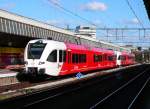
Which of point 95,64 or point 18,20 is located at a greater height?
point 18,20

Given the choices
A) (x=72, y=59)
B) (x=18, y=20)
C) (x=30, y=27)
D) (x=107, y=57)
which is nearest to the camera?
(x=72, y=59)

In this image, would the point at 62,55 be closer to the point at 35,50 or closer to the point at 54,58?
the point at 54,58

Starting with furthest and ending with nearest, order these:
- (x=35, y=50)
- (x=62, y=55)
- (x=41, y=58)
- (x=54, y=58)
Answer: (x=62, y=55) → (x=54, y=58) → (x=35, y=50) → (x=41, y=58)

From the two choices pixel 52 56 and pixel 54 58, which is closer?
pixel 52 56

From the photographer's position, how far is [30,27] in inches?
1951

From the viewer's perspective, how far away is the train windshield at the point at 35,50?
3102 cm

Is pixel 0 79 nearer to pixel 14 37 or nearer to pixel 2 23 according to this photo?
pixel 2 23

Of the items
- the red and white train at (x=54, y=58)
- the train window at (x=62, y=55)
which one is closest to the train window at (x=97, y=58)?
the red and white train at (x=54, y=58)

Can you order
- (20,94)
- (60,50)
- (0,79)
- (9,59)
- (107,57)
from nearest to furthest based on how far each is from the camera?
(20,94) < (0,79) < (60,50) < (9,59) < (107,57)

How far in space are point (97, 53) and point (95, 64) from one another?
195 centimetres

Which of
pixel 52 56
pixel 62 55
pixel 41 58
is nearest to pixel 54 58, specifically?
pixel 52 56

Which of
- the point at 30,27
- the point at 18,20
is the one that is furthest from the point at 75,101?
the point at 30,27

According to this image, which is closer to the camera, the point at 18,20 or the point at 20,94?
the point at 20,94

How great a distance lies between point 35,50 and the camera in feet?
103
